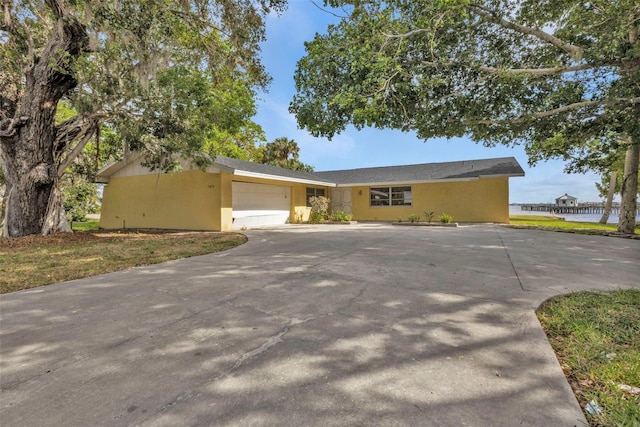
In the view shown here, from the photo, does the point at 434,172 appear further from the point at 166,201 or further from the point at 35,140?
the point at 35,140

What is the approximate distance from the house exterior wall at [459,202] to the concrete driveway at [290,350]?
36.2ft

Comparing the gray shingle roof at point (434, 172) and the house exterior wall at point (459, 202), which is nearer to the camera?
the gray shingle roof at point (434, 172)

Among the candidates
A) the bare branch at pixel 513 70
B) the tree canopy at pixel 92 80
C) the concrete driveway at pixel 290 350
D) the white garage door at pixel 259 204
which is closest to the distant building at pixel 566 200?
the bare branch at pixel 513 70

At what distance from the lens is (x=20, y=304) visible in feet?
11.3

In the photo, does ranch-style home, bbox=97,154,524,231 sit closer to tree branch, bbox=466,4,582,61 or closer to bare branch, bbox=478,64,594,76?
bare branch, bbox=478,64,594,76

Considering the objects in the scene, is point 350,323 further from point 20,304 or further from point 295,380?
point 20,304

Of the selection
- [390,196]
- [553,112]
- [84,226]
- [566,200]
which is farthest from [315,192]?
[566,200]

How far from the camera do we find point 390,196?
691 inches

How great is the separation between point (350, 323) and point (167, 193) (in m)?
13.5

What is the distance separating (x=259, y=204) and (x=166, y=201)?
4309mm

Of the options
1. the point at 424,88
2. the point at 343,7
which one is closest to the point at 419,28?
the point at 424,88

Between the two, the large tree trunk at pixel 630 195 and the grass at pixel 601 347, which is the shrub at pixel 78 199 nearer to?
the grass at pixel 601 347

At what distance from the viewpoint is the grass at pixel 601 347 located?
5.46ft

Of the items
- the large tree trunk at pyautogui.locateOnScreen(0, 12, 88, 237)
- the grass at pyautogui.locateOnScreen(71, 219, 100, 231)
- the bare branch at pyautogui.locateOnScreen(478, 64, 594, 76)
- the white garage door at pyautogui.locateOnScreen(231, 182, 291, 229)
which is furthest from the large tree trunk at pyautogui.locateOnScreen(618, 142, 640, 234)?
the grass at pyautogui.locateOnScreen(71, 219, 100, 231)
